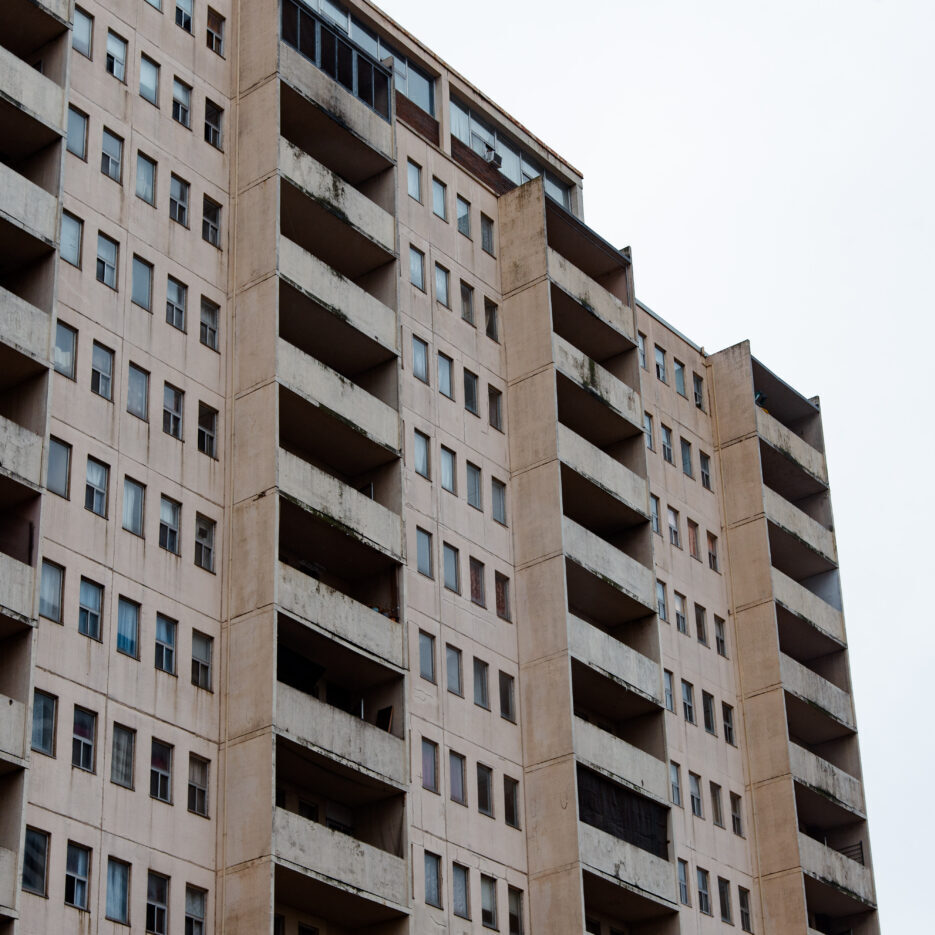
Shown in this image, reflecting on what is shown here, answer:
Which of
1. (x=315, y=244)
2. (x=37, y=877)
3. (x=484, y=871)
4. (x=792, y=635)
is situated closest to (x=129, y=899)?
(x=37, y=877)

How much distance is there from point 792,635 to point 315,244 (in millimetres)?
28205

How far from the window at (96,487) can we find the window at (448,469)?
14237 mm

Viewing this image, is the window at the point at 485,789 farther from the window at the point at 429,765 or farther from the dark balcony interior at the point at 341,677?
the dark balcony interior at the point at 341,677

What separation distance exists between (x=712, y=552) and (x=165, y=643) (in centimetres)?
3071

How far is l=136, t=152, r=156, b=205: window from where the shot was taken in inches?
2152

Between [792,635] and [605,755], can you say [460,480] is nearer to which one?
[605,755]

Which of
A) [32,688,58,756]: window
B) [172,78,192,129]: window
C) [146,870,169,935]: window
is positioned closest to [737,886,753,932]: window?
[146,870,169,935]: window

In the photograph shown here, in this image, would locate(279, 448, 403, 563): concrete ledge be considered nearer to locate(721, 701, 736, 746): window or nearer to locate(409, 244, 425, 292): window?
locate(409, 244, 425, 292): window

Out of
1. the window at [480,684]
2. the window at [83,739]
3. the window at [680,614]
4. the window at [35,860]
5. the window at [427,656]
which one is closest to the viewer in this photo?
the window at [35,860]

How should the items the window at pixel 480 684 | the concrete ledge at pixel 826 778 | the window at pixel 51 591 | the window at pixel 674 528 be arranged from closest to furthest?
the window at pixel 51 591 < the window at pixel 480 684 < the concrete ledge at pixel 826 778 < the window at pixel 674 528

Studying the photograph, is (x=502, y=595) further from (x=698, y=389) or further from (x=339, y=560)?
(x=698, y=389)

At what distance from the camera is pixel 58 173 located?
51281mm

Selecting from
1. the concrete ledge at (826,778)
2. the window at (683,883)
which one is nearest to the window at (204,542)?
the window at (683,883)

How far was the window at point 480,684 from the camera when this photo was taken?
59341 millimetres
